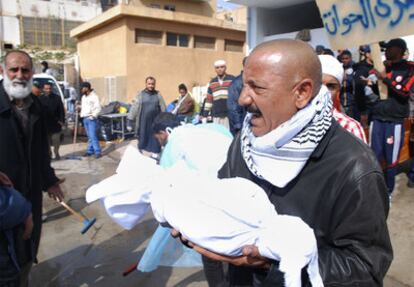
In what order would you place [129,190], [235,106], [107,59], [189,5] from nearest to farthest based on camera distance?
[129,190] → [235,106] → [107,59] → [189,5]

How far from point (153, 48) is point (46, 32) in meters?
18.0

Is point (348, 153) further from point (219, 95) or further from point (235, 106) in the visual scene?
point (219, 95)

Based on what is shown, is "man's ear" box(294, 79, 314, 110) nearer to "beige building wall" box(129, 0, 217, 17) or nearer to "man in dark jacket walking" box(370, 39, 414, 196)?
"man in dark jacket walking" box(370, 39, 414, 196)

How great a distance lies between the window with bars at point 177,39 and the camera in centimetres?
1577

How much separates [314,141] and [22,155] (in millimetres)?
2000

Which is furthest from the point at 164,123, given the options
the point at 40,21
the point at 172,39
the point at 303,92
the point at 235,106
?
the point at 40,21

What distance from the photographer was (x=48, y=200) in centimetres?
534

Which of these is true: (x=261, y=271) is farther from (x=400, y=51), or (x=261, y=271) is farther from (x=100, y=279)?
(x=400, y=51)

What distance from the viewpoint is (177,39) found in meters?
16.0

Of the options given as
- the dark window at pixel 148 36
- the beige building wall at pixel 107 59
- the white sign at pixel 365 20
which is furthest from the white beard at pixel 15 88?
the dark window at pixel 148 36

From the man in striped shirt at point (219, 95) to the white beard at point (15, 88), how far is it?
431 cm

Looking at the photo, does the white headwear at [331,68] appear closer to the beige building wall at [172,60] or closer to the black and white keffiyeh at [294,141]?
the black and white keffiyeh at [294,141]

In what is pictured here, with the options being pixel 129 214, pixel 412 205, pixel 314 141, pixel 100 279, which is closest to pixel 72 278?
pixel 100 279

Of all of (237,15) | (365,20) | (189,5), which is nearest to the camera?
(365,20)
